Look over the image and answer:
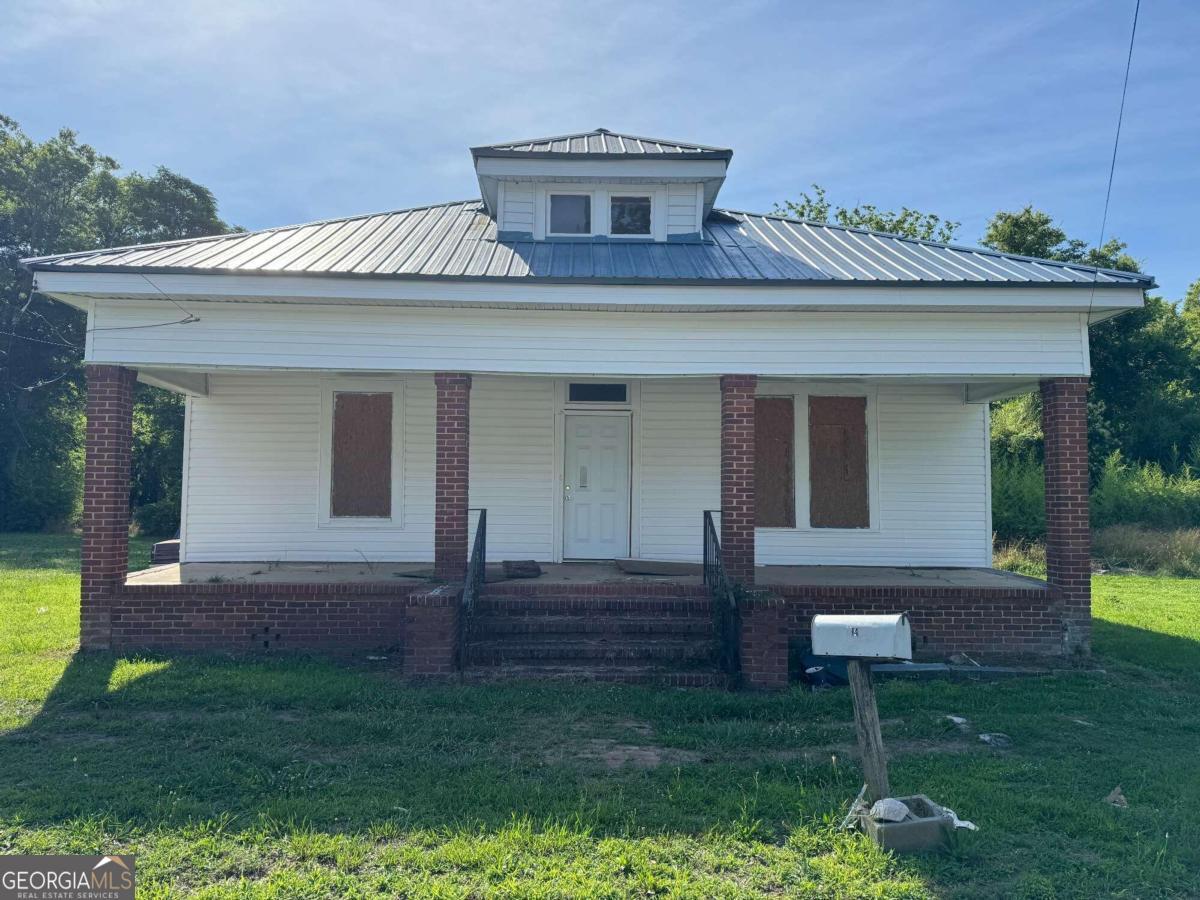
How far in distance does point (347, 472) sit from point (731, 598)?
5.84m

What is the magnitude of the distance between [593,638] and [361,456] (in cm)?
467

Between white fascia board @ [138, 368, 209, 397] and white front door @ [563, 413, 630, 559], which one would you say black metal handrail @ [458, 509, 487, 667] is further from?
white fascia board @ [138, 368, 209, 397]

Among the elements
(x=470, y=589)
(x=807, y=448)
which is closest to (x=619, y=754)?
(x=470, y=589)

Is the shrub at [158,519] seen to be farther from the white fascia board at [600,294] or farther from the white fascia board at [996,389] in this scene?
the white fascia board at [996,389]

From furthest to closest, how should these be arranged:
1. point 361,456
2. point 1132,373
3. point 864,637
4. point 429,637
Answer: point 1132,373, point 361,456, point 429,637, point 864,637

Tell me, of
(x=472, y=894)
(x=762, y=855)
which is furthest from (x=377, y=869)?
(x=762, y=855)

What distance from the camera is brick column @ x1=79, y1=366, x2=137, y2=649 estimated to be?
8344 millimetres

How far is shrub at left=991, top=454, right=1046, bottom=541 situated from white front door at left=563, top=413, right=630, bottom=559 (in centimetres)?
1149

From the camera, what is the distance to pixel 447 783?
16.5 feet

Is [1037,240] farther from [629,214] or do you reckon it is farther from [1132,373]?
[629,214]

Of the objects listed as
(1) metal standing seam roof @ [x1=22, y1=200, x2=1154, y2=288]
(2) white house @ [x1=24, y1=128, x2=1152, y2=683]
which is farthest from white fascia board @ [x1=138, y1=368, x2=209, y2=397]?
(1) metal standing seam roof @ [x1=22, y1=200, x2=1154, y2=288]

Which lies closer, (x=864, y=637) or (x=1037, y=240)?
(x=864, y=637)

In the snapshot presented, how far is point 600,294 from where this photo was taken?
27.6 ft

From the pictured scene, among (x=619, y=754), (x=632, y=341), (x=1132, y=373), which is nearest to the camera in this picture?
(x=619, y=754)
